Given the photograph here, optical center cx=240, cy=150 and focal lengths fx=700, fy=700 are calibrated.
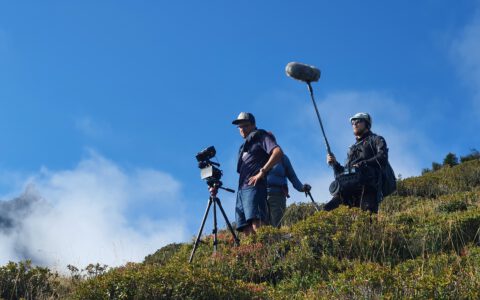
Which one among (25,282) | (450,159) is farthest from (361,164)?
(450,159)

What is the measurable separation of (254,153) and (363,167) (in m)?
1.44

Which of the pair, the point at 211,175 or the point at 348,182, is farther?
the point at 211,175

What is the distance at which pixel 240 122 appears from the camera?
8812 mm

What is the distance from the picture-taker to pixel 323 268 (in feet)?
22.9

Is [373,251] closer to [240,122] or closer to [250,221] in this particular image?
[250,221]

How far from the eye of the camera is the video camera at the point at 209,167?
350 inches

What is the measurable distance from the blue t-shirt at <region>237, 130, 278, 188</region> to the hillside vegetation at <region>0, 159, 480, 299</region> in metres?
0.82

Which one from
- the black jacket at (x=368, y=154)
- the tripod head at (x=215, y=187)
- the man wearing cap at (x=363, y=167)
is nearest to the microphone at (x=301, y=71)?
the man wearing cap at (x=363, y=167)

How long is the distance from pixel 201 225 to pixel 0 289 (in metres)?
2.60

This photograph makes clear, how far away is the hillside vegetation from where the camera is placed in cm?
547

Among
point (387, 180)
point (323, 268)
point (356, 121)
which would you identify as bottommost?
point (323, 268)

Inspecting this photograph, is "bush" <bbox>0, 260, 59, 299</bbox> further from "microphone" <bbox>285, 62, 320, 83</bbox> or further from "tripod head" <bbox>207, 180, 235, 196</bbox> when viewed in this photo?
"microphone" <bbox>285, 62, 320, 83</bbox>

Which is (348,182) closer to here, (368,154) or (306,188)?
(368,154)

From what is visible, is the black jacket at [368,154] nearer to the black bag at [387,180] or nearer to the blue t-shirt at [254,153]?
the black bag at [387,180]
